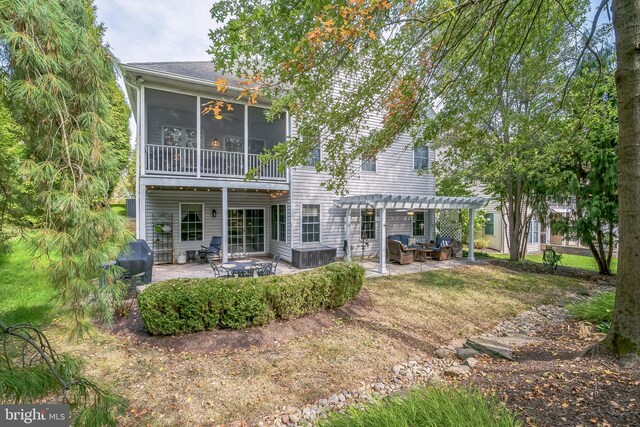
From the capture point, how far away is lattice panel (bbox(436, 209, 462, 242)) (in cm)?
1457

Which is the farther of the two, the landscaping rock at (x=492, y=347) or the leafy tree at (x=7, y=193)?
the landscaping rock at (x=492, y=347)

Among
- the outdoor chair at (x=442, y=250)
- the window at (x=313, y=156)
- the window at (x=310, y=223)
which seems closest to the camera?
the window at (x=313, y=156)

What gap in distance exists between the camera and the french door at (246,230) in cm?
1206

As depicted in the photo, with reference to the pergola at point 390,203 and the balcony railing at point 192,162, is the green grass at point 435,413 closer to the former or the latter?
the balcony railing at point 192,162

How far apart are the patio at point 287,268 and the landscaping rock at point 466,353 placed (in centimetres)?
506

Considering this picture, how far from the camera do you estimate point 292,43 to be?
3.10 metres

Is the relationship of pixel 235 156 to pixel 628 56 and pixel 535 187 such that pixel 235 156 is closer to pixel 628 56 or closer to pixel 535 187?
pixel 628 56

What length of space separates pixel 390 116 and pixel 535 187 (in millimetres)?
9520

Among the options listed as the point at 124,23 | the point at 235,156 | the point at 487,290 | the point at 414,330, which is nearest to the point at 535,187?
the point at 487,290

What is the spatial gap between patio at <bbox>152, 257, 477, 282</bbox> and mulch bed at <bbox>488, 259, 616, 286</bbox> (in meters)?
1.36

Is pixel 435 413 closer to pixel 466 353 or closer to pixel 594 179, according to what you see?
pixel 466 353

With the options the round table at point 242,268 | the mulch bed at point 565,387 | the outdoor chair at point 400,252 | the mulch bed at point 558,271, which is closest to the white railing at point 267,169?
the round table at point 242,268

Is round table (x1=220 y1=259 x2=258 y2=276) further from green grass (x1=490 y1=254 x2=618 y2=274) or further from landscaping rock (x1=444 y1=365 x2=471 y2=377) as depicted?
green grass (x1=490 y1=254 x2=618 y2=274)

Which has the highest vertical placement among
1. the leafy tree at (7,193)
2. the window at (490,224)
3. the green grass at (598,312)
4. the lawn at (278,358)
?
the leafy tree at (7,193)
